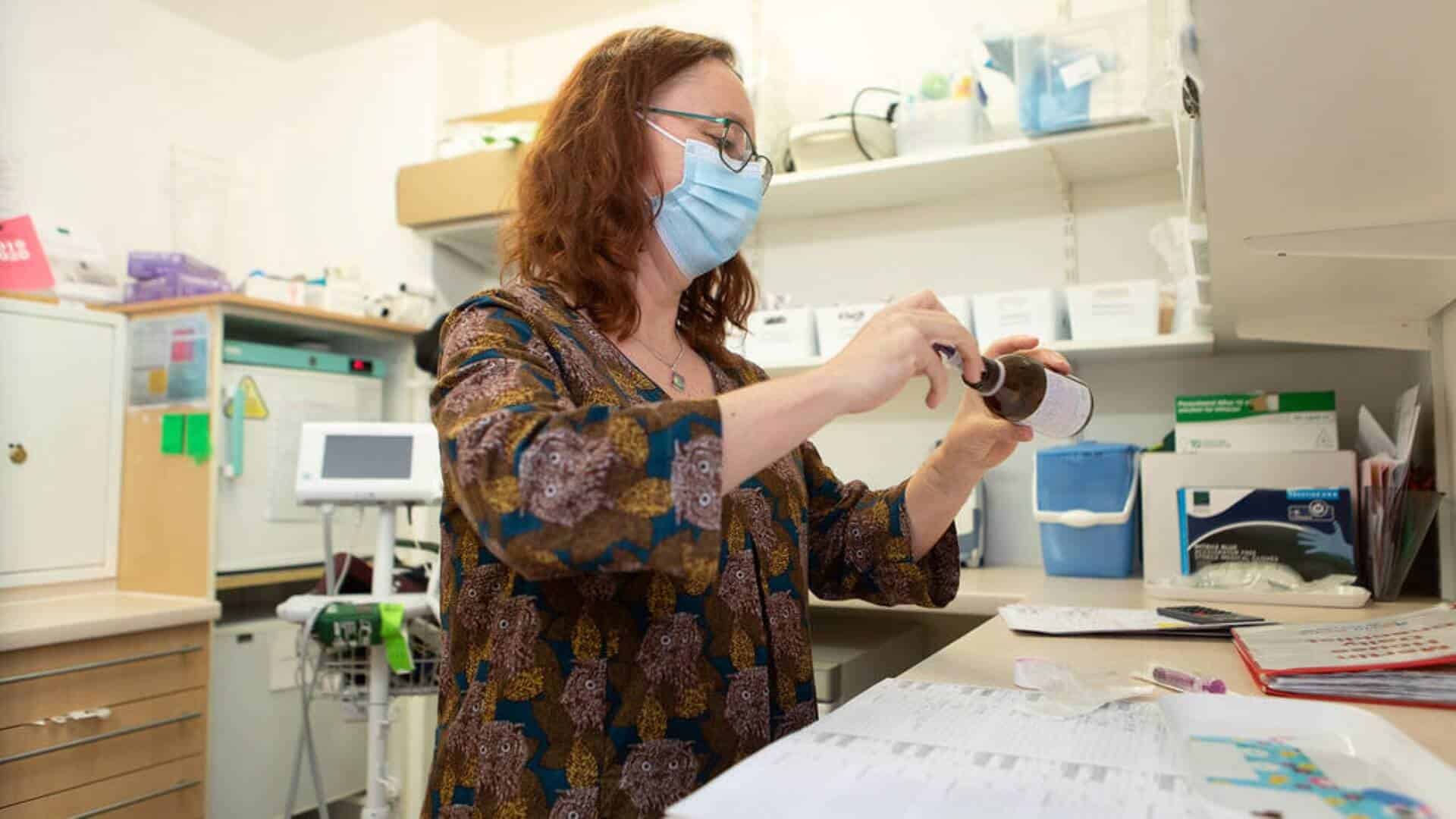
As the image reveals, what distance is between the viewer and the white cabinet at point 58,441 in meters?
2.45

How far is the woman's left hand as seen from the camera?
117 centimetres

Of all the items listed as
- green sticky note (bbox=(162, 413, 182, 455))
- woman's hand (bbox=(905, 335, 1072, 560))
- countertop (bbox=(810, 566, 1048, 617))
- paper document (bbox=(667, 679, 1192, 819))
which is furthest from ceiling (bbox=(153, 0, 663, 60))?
paper document (bbox=(667, 679, 1192, 819))

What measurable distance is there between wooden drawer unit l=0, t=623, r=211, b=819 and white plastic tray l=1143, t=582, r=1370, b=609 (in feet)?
6.99

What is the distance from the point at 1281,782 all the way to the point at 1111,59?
182cm

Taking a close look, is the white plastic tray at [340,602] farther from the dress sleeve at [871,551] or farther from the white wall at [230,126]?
the white wall at [230,126]

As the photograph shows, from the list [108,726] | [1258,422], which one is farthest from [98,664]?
[1258,422]

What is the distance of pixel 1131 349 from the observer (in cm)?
221

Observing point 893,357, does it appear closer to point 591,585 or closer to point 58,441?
point 591,585

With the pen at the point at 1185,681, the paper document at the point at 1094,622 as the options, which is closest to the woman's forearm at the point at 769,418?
the pen at the point at 1185,681

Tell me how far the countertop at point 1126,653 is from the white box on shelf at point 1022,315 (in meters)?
0.64

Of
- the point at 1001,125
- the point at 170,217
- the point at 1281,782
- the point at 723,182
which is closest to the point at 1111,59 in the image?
the point at 1001,125

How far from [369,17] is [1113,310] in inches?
99.5

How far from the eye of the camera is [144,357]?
2.70 meters

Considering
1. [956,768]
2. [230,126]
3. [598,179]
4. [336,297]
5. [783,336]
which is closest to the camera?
[956,768]
